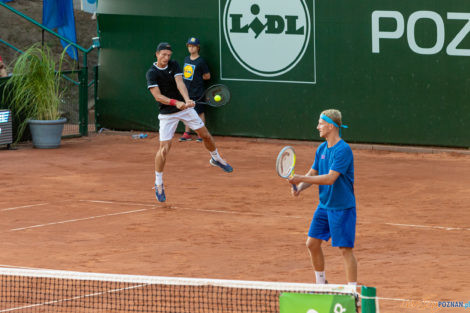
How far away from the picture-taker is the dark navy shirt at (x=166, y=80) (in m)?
11.1

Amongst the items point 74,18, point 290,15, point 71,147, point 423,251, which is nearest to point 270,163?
point 290,15

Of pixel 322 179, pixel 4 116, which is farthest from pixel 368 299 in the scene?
pixel 4 116

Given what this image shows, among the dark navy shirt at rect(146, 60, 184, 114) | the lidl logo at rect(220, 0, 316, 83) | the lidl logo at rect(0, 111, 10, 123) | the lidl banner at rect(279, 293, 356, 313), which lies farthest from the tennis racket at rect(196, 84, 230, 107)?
the lidl banner at rect(279, 293, 356, 313)

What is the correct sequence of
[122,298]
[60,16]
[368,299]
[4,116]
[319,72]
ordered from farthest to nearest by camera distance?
[60,16] → [319,72] → [4,116] → [122,298] → [368,299]

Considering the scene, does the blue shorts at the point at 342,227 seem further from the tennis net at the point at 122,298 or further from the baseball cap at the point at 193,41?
the baseball cap at the point at 193,41

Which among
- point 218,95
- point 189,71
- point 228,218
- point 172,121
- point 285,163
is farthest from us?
point 189,71

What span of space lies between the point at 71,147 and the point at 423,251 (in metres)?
9.13

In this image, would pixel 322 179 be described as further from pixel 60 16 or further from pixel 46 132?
pixel 60 16

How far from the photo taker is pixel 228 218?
1022cm

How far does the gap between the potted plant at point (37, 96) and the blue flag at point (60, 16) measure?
4.03 m

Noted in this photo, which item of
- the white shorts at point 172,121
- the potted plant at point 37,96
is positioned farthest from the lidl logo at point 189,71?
the white shorts at point 172,121

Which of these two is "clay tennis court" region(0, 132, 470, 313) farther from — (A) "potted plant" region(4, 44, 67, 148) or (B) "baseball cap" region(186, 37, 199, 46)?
(B) "baseball cap" region(186, 37, 199, 46)

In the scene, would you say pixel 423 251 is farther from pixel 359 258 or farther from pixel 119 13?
pixel 119 13

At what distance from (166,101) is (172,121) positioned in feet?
1.01
